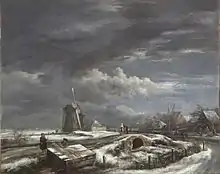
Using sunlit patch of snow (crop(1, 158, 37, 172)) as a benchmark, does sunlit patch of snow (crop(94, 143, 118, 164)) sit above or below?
above

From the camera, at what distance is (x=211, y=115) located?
8.00ft

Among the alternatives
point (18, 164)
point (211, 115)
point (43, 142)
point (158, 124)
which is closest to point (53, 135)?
point (43, 142)

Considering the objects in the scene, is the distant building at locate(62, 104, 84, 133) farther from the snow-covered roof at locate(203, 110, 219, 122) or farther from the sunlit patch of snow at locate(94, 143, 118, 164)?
the snow-covered roof at locate(203, 110, 219, 122)

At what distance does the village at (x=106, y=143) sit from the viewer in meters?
2.37

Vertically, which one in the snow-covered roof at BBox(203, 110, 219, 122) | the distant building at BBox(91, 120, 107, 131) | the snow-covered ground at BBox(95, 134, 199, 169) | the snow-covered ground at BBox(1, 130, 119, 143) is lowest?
the snow-covered ground at BBox(95, 134, 199, 169)

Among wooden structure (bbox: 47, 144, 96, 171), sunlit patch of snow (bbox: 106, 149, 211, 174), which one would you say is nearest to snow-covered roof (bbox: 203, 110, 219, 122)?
sunlit patch of snow (bbox: 106, 149, 211, 174)

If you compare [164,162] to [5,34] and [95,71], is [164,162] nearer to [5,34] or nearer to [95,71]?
[95,71]

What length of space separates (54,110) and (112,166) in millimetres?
409

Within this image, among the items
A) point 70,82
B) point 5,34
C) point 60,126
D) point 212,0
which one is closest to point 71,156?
point 60,126

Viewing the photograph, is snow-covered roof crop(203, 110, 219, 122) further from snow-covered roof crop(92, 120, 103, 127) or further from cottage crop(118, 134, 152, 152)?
snow-covered roof crop(92, 120, 103, 127)

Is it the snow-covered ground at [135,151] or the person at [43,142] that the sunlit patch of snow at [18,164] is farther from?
the snow-covered ground at [135,151]

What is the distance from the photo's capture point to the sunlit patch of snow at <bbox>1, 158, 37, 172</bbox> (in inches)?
92.4

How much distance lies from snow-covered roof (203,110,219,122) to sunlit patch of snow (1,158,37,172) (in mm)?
901

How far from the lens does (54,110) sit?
7.86 ft
